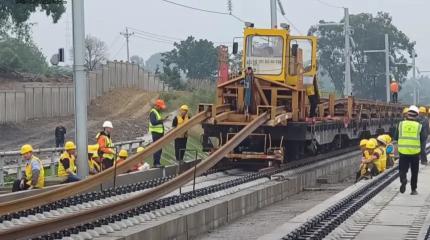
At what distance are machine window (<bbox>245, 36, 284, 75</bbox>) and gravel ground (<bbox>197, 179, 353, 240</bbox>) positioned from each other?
3725 millimetres

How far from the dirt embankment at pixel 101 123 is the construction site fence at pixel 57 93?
2.02 feet

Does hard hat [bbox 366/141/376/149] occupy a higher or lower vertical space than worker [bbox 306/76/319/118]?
lower

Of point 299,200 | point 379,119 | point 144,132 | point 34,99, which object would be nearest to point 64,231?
point 299,200

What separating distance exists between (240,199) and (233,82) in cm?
648

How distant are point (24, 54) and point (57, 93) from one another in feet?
141

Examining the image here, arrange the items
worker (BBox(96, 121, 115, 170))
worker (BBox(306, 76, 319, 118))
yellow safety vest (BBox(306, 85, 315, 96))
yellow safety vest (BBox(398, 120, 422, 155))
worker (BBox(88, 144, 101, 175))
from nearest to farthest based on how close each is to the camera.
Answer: yellow safety vest (BBox(398, 120, 422, 155)) → worker (BBox(96, 121, 115, 170)) → worker (BBox(88, 144, 101, 175)) → yellow safety vest (BBox(306, 85, 315, 96)) → worker (BBox(306, 76, 319, 118))

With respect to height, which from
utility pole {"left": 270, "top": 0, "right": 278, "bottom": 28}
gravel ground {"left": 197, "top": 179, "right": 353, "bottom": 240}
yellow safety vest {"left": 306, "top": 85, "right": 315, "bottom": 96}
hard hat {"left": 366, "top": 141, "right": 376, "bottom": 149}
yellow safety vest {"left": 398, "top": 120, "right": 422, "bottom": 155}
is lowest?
gravel ground {"left": 197, "top": 179, "right": 353, "bottom": 240}

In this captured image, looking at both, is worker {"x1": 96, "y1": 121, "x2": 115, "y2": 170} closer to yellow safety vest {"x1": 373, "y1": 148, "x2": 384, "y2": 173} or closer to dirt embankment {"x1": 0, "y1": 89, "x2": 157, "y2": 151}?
yellow safety vest {"x1": 373, "y1": 148, "x2": 384, "y2": 173}

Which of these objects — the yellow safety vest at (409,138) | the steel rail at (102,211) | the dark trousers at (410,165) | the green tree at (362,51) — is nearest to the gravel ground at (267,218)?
the steel rail at (102,211)

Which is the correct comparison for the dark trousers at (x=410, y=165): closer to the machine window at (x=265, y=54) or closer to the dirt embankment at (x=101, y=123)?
the machine window at (x=265, y=54)

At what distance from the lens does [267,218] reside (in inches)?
642

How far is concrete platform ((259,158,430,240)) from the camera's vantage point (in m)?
11.3

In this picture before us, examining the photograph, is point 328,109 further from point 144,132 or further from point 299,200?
point 144,132

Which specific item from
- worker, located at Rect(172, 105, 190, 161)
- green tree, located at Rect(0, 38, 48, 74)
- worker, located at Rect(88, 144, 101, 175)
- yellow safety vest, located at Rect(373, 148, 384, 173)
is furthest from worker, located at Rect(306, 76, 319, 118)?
green tree, located at Rect(0, 38, 48, 74)
